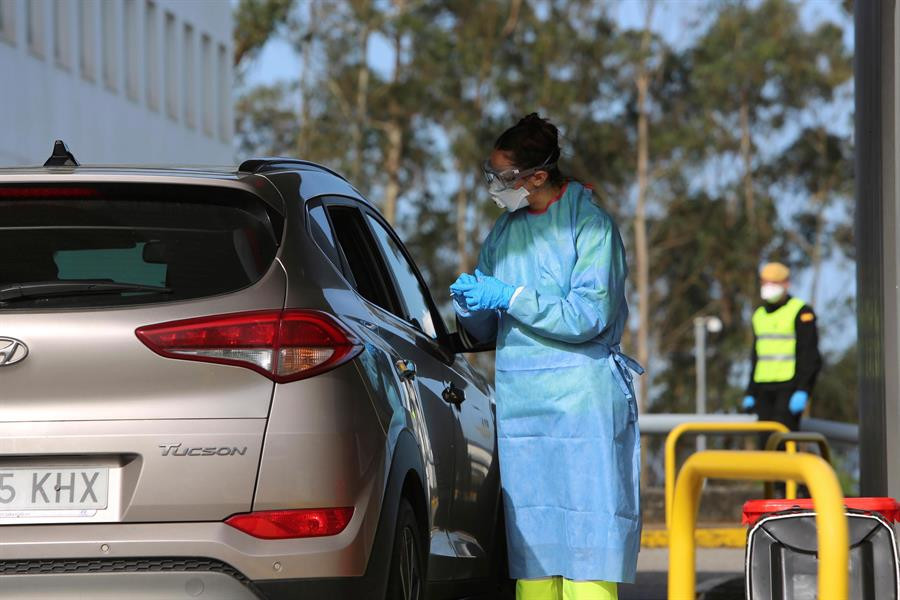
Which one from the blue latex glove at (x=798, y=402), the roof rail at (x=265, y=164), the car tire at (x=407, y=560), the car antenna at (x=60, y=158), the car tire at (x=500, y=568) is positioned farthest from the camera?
the blue latex glove at (x=798, y=402)

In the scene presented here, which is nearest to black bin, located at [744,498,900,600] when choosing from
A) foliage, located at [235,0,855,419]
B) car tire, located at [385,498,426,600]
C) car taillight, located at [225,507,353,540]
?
car tire, located at [385,498,426,600]

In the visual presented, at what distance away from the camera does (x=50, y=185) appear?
4785 mm

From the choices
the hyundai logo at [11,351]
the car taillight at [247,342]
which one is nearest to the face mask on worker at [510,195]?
the car taillight at [247,342]

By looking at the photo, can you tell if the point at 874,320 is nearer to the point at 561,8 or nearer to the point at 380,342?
the point at 380,342

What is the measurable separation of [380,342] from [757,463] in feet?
5.03

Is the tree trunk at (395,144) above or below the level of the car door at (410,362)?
above

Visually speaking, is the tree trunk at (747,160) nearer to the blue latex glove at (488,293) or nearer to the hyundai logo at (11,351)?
the blue latex glove at (488,293)

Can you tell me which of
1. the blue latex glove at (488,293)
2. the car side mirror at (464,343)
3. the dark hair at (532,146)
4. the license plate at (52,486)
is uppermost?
the dark hair at (532,146)

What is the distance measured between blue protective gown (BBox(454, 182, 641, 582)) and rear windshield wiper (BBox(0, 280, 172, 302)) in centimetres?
156

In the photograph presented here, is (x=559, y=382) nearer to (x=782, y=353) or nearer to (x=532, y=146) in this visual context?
(x=532, y=146)

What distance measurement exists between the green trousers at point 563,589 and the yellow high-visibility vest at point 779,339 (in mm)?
9768

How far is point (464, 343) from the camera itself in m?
6.44

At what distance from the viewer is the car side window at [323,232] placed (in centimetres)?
502

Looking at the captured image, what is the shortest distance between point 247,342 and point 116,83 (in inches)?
1227
